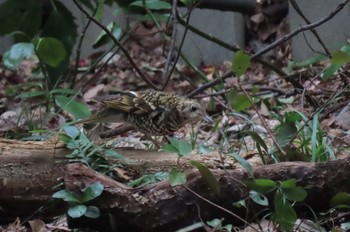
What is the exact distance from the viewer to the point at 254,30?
29.6 ft

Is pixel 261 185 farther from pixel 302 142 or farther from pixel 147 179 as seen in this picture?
pixel 302 142

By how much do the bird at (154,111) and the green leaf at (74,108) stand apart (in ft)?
0.50

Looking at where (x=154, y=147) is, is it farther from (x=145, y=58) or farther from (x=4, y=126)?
(x=145, y=58)

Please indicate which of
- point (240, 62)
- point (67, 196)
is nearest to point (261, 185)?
point (67, 196)

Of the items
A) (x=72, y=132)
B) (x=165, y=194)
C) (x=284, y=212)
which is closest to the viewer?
(x=284, y=212)

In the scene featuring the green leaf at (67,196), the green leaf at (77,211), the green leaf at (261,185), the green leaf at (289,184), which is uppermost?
the green leaf at (289,184)

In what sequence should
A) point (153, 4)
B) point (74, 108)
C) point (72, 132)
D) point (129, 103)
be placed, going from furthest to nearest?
1. point (153, 4)
2. point (74, 108)
3. point (129, 103)
4. point (72, 132)

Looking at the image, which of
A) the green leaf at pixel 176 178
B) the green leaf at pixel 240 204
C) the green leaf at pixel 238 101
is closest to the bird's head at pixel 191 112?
the green leaf at pixel 238 101

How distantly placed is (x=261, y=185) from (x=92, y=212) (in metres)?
0.65

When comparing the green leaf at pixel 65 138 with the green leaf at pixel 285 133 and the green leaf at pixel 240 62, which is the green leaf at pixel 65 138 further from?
the green leaf at pixel 285 133

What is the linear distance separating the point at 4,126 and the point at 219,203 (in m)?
2.85

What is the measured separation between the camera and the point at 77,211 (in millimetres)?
3014

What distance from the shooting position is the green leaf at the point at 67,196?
121 inches

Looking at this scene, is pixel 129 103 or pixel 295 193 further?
pixel 129 103
